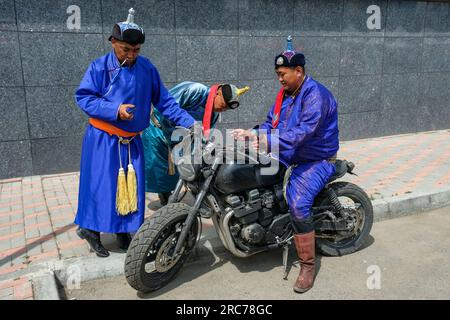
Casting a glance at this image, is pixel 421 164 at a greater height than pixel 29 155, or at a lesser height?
lesser

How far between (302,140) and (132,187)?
1395mm

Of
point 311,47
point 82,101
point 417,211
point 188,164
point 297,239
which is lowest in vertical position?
point 417,211

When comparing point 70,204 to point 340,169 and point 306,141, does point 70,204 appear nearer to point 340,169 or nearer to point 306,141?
point 306,141

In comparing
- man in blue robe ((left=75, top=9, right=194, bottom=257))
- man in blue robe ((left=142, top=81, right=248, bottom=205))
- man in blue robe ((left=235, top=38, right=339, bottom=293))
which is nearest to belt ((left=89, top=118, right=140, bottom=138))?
man in blue robe ((left=75, top=9, right=194, bottom=257))

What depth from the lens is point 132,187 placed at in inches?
130

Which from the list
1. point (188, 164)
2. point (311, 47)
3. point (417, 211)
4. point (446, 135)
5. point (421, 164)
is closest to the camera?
point (188, 164)

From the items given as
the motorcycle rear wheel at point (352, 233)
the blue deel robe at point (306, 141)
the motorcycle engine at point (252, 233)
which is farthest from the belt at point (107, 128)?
the motorcycle rear wheel at point (352, 233)

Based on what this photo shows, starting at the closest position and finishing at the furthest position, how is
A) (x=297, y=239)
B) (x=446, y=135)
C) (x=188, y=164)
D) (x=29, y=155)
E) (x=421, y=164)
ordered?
(x=188, y=164)
(x=297, y=239)
(x=29, y=155)
(x=421, y=164)
(x=446, y=135)

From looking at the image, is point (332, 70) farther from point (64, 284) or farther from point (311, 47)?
point (64, 284)

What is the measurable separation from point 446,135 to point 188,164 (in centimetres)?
779

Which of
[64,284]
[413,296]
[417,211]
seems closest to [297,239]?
[413,296]

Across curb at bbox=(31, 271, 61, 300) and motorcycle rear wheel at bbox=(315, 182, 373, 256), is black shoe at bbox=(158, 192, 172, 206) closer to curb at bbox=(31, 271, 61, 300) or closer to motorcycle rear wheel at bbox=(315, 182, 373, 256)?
curb at bbox=(31, 271, 61, 300)

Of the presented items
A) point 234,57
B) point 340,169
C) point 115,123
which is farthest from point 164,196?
point 234,57
